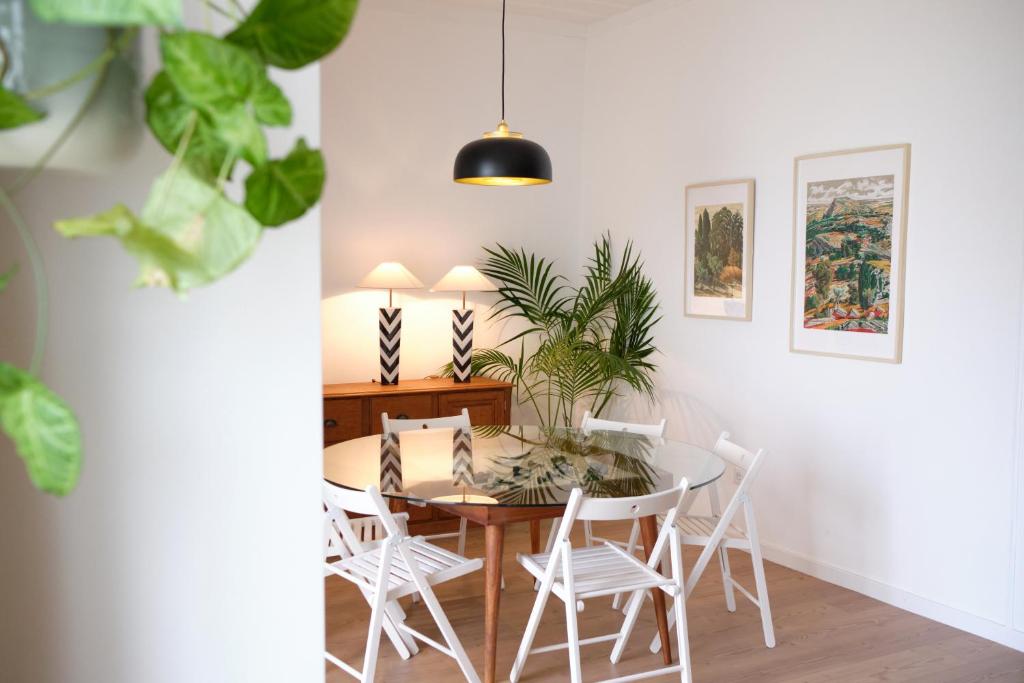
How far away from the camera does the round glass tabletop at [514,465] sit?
326 centimetres

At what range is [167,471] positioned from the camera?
105 centimetres

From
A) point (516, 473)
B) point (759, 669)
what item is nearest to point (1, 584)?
point (516, 473)

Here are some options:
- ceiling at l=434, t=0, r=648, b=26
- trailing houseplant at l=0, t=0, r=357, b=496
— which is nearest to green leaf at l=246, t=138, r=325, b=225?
trailing houseplant at l=0, t=0, r=357, b=496

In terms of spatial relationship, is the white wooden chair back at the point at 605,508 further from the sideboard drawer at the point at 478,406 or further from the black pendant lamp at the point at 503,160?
the sideboard drawer at the point at 478,406

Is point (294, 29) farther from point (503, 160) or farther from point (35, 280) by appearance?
point (503, 160)

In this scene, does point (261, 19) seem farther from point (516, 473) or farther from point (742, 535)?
point (742, 535)

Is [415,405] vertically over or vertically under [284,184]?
under

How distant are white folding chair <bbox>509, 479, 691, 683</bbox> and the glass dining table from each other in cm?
11

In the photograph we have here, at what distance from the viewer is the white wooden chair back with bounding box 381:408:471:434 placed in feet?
14.5

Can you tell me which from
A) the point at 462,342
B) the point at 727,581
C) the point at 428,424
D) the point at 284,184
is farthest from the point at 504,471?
the point at 284,184

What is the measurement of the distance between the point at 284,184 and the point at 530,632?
2.78 metres

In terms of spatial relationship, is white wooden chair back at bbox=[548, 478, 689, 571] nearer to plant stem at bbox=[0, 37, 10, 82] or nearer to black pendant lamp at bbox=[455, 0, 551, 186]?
black pendant lamp at bbox=[455, 0, 551, 186]

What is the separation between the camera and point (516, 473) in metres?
3.54

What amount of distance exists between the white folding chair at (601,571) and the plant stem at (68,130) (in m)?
2.39
